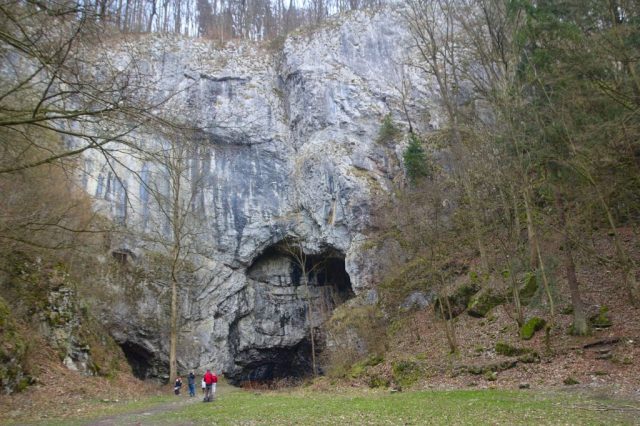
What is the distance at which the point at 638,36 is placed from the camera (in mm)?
9922

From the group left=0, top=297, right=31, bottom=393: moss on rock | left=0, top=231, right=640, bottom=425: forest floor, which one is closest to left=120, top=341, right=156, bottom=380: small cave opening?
left=0, top=231, right=640, bottom=425: forest floor

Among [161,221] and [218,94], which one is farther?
[218,94]

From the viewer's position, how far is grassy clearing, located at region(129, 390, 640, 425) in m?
6.63

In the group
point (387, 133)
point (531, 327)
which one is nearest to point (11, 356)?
point (531, 327)

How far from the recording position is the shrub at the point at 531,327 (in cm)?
1270

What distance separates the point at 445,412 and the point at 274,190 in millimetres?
21954

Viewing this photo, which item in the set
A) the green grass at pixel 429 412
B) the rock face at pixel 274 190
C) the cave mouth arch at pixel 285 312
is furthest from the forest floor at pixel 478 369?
the cave mouth arch at pixel 285 312

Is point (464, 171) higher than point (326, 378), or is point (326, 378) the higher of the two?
point (464, 171)

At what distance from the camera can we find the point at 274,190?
28.5m

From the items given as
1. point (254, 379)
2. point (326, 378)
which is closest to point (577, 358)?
point (326, 378)

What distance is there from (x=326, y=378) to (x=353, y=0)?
Answer: 33.7 metres

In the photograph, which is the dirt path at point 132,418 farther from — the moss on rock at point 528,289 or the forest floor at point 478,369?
the moss on rock at point 528,289

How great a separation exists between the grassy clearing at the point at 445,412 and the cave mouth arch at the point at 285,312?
17.1 m

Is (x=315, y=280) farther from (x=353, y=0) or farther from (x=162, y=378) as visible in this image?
(x=353, y=0)
